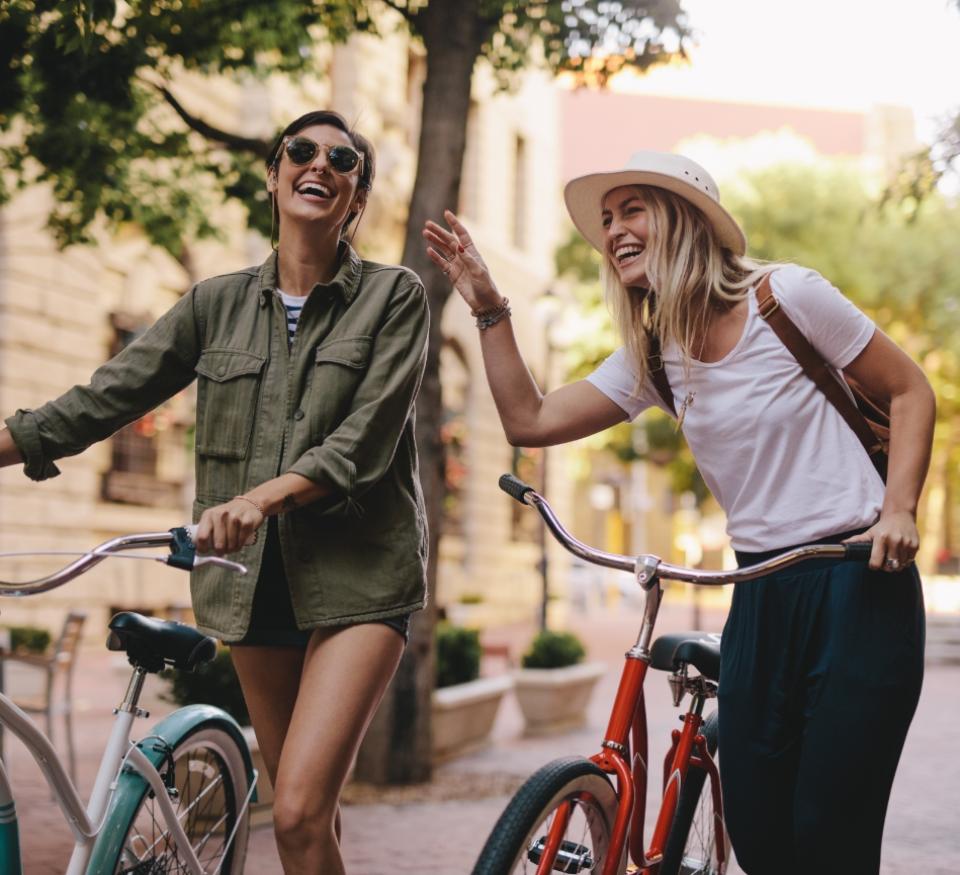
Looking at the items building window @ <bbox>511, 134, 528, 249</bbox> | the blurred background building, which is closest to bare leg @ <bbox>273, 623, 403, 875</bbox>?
the blurred background building

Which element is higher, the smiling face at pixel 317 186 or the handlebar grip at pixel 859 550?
the smiling face at pixel 317 186

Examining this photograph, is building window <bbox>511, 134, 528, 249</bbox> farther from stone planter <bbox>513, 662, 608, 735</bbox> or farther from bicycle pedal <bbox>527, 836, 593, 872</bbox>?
bicycle pedal <bbox>527, 836, 593, 872</bbox>

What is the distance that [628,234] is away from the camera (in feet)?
11.1

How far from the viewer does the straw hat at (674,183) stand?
3287mm

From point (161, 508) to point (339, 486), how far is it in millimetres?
14740

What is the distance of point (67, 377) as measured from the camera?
15.2m

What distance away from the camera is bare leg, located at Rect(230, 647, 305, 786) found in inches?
127

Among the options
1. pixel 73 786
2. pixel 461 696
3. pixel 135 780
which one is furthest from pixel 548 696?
pixel 73 786

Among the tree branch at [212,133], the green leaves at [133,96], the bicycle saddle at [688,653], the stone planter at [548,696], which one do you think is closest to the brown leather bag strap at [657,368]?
the bicycle saddle at [688,653]

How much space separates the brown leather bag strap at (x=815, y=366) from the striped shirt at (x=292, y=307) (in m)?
1.05

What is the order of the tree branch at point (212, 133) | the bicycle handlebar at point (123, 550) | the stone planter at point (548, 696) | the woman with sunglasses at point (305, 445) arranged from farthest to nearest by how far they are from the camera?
the stone planter at point (548, 696)
the tree branch at point (212, 133)
the woman with sunglasses at point (305, 445)
the bicycle handlebar at point (123, 550)

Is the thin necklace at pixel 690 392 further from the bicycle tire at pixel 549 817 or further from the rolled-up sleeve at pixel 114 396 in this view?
the rolled-up sleeve at pixel 114 396

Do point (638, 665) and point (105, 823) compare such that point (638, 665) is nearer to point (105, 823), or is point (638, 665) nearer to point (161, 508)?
point (105, 823)

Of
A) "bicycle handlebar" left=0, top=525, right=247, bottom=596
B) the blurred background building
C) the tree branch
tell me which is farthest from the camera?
the blurred background building
